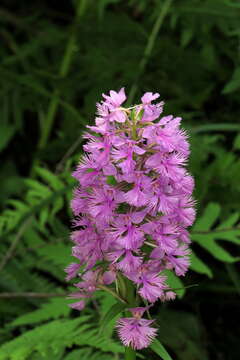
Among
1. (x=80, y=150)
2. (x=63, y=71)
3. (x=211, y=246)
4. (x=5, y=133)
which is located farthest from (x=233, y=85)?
(x=5, y=133)

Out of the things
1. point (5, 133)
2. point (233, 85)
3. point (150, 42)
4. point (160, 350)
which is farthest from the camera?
point (5, 133)

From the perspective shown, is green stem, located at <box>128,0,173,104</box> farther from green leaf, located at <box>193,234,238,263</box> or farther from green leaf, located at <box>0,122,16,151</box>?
green leaf, located at <box>193,234,238,263</box>

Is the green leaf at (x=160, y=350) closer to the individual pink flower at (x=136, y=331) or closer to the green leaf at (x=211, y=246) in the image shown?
the individual pink flower at (x=136, y=331)

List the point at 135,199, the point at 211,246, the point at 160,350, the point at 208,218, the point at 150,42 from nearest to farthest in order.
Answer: the point at 135,199 → the point at 160,350 → the point at 211,246 → the point at 208,218 → the point at 150,42

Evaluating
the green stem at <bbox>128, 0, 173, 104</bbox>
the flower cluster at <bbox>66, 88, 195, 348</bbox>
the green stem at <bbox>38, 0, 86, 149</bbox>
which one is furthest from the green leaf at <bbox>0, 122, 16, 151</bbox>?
the flower cluster at <bbox>66, 88, 195, 348</bbox>

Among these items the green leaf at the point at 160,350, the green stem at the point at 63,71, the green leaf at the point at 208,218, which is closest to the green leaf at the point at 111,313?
the green leaf at the point at 160,350

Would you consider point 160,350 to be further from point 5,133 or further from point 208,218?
point 5,133

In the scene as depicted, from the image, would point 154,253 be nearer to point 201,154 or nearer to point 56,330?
point 56,330
